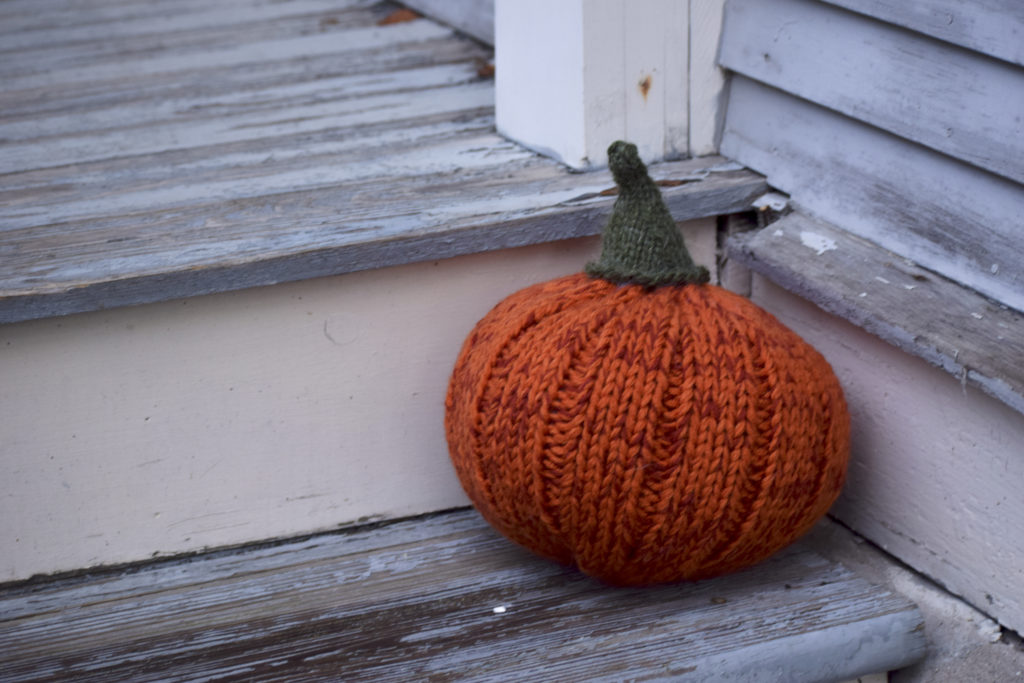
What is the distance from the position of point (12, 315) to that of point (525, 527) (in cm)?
55

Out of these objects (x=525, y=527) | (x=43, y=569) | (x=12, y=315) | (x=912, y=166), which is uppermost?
(x=912, y=166)

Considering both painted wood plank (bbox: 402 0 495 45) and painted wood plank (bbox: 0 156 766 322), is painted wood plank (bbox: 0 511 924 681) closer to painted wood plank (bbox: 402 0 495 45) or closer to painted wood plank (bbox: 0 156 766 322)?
painted wood plank (bbox: 0 156 766 322)

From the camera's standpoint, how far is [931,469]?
3.35 ft

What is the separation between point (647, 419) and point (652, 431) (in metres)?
0.01

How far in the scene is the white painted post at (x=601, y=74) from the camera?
1.20 meters

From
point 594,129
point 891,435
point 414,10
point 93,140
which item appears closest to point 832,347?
point 891,435

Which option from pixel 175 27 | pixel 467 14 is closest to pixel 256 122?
pixel 467 14

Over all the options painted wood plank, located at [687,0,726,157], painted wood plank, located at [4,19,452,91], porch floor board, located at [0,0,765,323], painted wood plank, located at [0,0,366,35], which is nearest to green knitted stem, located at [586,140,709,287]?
porch floor board, located at [0,0,765,323]

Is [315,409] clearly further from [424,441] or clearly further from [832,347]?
[832,347]

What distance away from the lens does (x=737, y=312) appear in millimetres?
928

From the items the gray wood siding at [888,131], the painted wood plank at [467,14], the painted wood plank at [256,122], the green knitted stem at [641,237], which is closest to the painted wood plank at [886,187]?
the gray wood siding at [888,131]

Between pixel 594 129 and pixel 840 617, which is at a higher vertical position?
pixel 594 129

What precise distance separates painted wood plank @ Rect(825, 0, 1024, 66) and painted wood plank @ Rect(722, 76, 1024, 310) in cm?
12

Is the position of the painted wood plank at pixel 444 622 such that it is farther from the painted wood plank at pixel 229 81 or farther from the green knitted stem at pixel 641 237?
the painted wood plank at pixel 229 81
